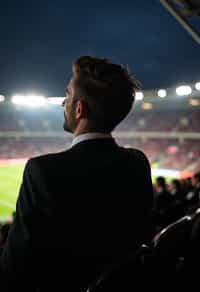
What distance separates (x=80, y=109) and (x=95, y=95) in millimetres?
46

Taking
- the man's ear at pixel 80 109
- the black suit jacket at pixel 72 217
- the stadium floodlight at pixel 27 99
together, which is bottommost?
the black suit jacket at pixel 72 217

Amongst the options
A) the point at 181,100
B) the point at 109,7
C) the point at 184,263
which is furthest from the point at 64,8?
the point at 184,263

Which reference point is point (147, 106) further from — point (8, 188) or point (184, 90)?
point (8, 188)

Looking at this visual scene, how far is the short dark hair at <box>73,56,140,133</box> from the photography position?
2.76ft

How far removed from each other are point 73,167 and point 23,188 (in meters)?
0.11

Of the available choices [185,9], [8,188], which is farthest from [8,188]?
[185,9]

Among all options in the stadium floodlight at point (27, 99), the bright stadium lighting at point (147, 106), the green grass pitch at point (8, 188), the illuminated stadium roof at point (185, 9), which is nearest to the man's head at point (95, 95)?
the illuminated stadium roof at point (185, 9)

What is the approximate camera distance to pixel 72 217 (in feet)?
2.58

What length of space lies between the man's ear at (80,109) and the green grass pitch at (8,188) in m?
6.88

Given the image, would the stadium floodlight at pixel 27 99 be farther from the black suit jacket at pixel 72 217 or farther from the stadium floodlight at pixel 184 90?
the black suit jacket at pixel 72 217

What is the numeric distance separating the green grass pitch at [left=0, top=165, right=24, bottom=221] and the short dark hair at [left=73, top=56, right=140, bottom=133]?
271 inches

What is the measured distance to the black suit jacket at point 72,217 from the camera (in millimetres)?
754

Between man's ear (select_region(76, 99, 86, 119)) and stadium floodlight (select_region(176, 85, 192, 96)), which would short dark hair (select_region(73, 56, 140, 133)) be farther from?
stadium floodlight (select_region(176, 85, 192, 96))

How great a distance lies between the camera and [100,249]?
84cm
